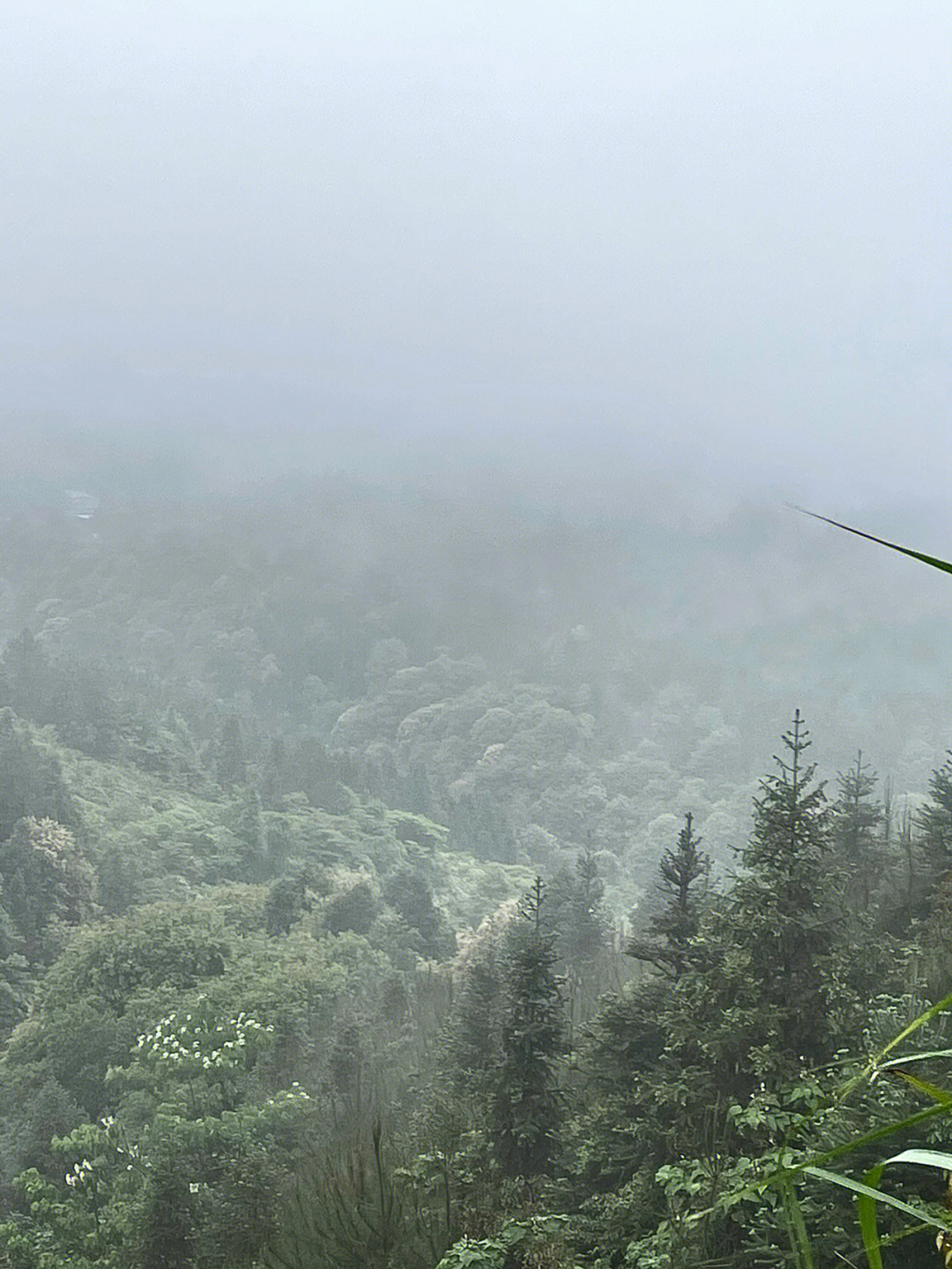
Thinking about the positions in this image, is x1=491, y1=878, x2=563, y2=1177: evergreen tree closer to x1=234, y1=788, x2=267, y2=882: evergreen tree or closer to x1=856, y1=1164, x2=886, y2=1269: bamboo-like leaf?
x1=856, y1=1164, x2=886, y2=1269: bamboo-like leaf

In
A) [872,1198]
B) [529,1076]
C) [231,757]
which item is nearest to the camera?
[872,1198]

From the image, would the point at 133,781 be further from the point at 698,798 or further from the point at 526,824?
the point at 698,798

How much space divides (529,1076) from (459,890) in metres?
18.7

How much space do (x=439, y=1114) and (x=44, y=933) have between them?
14028mm

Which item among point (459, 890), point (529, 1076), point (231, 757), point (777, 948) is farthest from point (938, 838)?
point (231, 757)

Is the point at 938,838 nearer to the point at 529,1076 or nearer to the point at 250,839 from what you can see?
the point at 529,1076

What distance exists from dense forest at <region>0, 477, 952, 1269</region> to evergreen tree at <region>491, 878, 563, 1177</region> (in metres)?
0.02

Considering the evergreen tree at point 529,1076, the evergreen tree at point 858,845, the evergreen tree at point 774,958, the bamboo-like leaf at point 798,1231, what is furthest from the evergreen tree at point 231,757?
the bamboo-like leaf at point 798,1231

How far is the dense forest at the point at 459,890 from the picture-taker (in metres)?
3.68

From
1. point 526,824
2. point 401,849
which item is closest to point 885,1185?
point 401,849

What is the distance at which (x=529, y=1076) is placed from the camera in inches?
191

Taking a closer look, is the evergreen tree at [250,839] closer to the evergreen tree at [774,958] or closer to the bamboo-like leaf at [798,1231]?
the evergreen tree at [774,958]

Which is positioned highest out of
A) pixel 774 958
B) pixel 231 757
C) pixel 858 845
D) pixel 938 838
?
pixel 938 838

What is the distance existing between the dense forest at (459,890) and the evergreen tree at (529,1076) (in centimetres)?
→ 2
